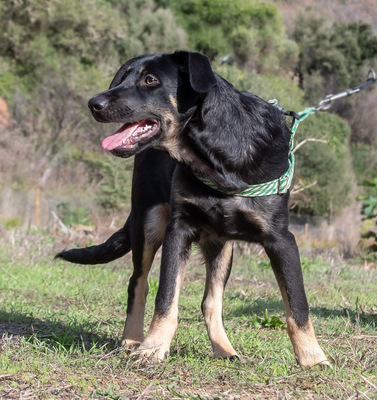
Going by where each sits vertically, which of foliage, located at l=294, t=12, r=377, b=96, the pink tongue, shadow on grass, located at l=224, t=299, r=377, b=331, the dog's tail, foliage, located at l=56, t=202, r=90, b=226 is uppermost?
foliage, located at l=294, t=12, r=377, b=96

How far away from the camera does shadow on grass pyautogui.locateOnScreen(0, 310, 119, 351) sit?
13.0 feet

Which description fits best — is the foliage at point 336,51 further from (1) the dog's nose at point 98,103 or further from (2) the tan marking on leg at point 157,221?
(1) the dog's nose at point 98,103

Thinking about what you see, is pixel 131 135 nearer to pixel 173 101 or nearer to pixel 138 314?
pixel 173 101

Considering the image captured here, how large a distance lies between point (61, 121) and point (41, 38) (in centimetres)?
930

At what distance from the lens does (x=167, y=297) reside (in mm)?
3521

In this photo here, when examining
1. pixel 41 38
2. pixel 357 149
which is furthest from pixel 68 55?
pixel 357 149

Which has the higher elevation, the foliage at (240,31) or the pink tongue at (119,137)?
the foliage at (240,31)

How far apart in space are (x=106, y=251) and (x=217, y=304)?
115cm

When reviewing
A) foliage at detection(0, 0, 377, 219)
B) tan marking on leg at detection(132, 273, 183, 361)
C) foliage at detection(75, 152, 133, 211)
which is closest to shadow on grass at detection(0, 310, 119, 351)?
tan marking on leg at detection(132, 273, 183, 361)

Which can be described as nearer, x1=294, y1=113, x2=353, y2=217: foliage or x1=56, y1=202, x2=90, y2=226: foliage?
x1=56, y1=202, x2=90, y2=226: foliage

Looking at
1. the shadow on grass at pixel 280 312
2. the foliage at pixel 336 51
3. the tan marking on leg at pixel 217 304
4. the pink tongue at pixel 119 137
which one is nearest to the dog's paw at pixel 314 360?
the tan marking on leg at pixel 217 304

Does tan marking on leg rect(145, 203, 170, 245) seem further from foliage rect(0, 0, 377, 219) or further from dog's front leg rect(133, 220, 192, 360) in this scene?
Answer: foliage rect(0, 0, 377, 219)

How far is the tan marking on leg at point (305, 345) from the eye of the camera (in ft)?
11.2

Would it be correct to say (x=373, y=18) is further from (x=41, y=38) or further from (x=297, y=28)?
(x=41, y=38)
